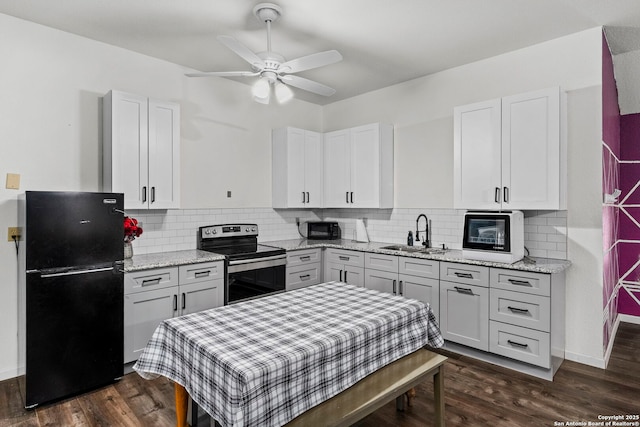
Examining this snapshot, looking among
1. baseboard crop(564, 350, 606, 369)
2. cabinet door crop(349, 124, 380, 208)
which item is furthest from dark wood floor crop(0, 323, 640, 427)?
cabinet door crop(349, 124, 380, 208)

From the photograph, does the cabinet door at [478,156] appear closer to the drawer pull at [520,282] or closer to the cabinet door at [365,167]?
the drawer pull at [520,282]

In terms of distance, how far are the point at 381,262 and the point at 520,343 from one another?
1.47m

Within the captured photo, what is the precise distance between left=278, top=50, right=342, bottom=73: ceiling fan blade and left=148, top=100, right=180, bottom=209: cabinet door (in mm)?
1453

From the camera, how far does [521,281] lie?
2963 millimetres

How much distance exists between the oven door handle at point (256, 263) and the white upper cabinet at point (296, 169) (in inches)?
35.4

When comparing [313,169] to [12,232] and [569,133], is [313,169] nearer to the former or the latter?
[569,133]

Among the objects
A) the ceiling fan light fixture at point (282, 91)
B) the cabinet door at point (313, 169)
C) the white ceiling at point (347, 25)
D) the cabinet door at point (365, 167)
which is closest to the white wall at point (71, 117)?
the white ceiling at point (347, 25)

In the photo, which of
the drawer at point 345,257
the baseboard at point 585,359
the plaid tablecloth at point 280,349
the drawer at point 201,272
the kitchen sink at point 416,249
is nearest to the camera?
the plaid tablecloth at point 280,349

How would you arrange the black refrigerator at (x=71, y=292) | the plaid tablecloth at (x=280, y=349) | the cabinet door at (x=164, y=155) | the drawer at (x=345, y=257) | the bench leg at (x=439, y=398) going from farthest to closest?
the drawer at (x=345, y=257), the cabinet door at (x=164, y=155), the black refrigerator at (x=71, y=292), the bench leg at (x=439, y=398), the plaid tablecloth at (x=280, y=349)

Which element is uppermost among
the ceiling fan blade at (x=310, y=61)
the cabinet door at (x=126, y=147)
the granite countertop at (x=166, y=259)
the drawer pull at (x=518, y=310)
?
the ceiling fan blade at (x=310, y=61)

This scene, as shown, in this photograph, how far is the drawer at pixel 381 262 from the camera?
150 inches

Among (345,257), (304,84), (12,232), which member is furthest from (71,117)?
(345,257)

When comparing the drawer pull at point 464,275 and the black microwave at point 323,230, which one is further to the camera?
the black microwave at point 323,230

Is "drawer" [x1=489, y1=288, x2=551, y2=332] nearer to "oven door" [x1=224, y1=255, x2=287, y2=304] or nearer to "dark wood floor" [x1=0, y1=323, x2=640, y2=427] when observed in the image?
"dark wood floor" [x1=0, y1=323, x2=640, y2=427]
